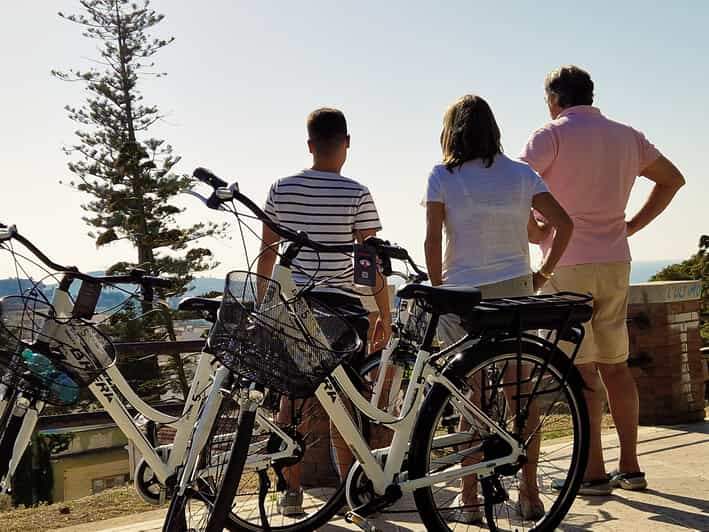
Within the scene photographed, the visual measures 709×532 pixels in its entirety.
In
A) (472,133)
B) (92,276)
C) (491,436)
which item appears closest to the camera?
(92,276)

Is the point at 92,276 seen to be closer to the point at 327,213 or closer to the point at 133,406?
the point at 133,406

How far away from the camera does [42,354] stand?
9.59ft

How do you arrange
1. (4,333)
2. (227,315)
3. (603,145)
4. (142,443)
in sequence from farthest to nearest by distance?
(603,145) → (142,443) → (4,333) → (227,315)

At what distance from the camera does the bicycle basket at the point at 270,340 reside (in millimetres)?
2689

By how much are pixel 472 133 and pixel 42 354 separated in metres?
1.67

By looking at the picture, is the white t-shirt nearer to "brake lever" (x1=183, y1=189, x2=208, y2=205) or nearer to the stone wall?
"brake lever" (x1=183, y1=189, x2=208, y2=205)

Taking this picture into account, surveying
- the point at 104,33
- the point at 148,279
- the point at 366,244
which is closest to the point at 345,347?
the point at 366,244

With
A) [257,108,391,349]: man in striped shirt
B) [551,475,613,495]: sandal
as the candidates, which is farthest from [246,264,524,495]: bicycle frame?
[551,475,613,495]: sandal

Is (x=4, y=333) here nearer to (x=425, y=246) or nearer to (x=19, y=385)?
(x=19, y=385)

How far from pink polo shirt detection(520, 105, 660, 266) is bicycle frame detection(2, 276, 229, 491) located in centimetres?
162

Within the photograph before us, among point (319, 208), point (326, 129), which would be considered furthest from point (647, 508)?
point (326, 129)

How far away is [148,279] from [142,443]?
518 millimetres

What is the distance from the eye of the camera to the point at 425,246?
3.58 metres

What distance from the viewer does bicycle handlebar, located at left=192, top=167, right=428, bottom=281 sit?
2723 millimetres
